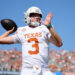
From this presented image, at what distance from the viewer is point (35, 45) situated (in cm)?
302

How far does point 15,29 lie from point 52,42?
53 centimetres

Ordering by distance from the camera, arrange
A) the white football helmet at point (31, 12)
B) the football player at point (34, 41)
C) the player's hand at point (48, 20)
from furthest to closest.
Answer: the white football helmet at point (31, 12)
the football player at point (34, 41)
the player's hand at point (48, 20)

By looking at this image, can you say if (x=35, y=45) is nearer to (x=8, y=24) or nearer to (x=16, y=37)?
(x=16, y=37)

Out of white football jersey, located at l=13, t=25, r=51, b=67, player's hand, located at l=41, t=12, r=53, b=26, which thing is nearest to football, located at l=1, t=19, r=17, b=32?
white football jersey, located at l=13, t=25, r=51, b=67

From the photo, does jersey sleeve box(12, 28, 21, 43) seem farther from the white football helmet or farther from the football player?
the white football helmet

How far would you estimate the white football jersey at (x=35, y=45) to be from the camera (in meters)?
2.95

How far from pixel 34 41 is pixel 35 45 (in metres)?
0.05

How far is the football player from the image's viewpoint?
115 inches

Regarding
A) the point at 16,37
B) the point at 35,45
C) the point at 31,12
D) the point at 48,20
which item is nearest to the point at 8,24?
the point at 16,37

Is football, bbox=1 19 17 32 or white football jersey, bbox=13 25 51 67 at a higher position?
football, bbox=1 19 17 32

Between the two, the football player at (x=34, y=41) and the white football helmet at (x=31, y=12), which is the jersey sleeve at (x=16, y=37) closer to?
the football player at (x=34, y=41)

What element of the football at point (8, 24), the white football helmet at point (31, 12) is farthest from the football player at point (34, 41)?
the football at point (8, 24)

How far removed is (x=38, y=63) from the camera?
115 inches

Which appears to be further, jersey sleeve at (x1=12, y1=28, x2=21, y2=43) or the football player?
jersey sleeve at (x1=12, y1=28, x2=21, y2=43)
